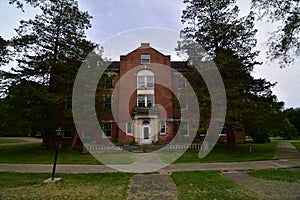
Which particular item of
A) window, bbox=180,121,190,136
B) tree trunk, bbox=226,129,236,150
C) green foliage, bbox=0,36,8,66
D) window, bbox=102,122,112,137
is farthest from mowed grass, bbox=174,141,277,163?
green foliage, bbox=0,36,8,66

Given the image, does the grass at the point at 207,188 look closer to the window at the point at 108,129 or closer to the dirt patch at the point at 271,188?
the dirt patch at the point at 271,188

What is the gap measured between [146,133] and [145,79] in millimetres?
6187

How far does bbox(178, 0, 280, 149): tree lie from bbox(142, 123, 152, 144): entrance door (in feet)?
27.9

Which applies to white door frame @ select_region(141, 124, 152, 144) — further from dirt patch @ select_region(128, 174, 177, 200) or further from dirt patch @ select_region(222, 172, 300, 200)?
dirt patch @ select_region(222, 172, 300, 200)

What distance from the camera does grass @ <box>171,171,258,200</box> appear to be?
5488 millimetres

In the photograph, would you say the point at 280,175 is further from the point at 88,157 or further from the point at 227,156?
the point at 88,157

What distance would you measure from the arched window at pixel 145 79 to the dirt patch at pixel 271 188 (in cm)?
1789

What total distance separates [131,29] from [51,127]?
414 inches

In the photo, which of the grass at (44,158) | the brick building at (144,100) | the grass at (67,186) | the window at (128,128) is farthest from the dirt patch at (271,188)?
the window at (128,128)

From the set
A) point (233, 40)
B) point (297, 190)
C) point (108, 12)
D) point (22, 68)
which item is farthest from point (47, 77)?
point (297, 190)

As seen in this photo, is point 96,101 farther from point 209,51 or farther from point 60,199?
point 60,199

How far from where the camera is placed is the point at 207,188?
6223 millimetres

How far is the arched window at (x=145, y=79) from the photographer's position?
24859mm

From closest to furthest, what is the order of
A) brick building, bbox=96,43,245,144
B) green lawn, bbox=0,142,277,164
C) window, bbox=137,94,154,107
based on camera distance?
1. green lawn, bbox=0,142,277,164
2. brick building, bbox=96,43,245,144
3. window, bbox=137,94,154,107
